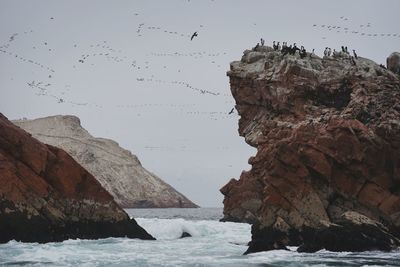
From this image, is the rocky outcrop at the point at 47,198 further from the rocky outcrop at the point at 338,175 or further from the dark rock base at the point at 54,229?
the rocky outcrop at the point at 338,175

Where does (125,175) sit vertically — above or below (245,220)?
above

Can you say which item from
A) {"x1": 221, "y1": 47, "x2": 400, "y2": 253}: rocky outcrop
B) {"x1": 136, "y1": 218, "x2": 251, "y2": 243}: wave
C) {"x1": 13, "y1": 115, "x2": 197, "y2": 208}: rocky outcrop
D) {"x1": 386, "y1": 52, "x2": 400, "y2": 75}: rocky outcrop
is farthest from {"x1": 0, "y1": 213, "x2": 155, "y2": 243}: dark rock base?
{"x1": 13, "y1": 115, "x2": 197, "y2": 208}: rocky outcrop

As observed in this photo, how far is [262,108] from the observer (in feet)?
165

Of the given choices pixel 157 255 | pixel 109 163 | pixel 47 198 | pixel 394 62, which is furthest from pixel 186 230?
pixel 109 163

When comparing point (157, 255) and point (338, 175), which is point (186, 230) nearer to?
point (157, 255)

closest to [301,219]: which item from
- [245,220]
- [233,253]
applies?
[233,253]

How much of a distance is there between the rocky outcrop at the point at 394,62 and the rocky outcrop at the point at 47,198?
25928 mm

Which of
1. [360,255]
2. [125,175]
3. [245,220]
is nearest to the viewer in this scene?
[360,255]

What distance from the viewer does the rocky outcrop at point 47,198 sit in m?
33.8

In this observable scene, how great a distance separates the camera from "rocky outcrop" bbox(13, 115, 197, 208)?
446 feet

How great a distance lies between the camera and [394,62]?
48438 millimetres

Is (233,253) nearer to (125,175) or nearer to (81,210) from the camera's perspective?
(81,210)

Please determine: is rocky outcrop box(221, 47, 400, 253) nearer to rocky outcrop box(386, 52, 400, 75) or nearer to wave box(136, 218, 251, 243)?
rocky outcrop box(386, 52, 400, 75)

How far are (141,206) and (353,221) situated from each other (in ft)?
370
